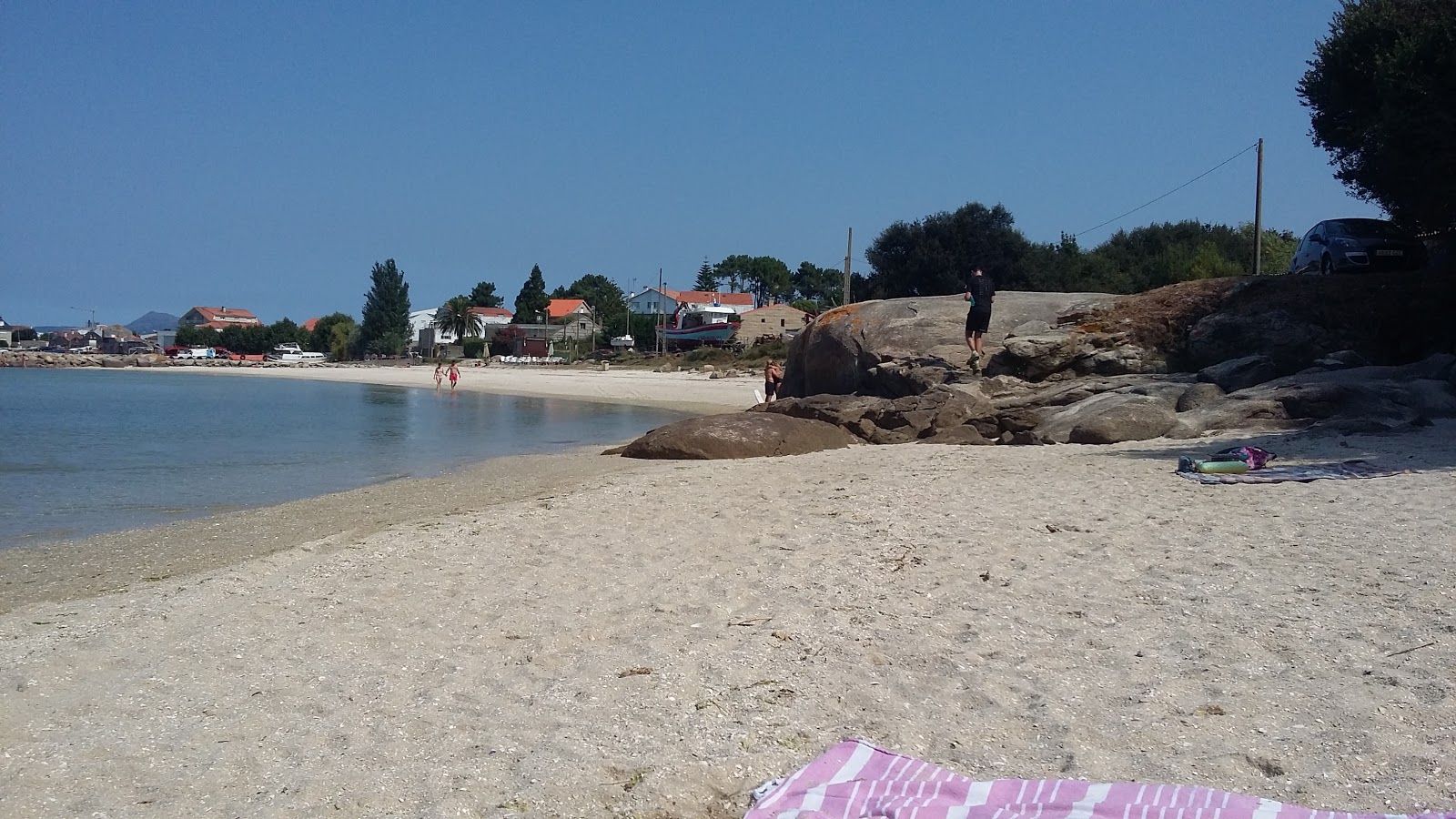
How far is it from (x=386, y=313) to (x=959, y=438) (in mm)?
106802

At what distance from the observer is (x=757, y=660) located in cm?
517

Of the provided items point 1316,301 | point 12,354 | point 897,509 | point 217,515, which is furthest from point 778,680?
point 12,354

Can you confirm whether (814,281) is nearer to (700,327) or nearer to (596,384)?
(700,327)

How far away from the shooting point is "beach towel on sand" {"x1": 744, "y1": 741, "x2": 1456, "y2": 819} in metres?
3.37

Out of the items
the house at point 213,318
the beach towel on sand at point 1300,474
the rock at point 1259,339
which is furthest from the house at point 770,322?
the house at point 213,318

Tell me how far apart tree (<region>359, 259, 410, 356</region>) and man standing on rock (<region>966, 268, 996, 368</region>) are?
9982 cm

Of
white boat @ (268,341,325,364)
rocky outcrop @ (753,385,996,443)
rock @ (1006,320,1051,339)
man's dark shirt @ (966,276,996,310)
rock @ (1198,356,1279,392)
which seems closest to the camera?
rock @ (1198,356,1279,392)

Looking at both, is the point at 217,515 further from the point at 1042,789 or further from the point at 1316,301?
the point at 1316,301

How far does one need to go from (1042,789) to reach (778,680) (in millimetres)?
1548

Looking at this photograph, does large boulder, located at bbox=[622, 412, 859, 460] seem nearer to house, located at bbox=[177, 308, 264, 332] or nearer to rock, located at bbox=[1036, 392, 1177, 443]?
rock, located at bbox=[1036, 392, 1177, 443]

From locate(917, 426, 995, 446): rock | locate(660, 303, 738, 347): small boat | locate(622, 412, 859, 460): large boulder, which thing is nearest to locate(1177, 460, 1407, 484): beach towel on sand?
locate(917, 426, 995, 446): rock

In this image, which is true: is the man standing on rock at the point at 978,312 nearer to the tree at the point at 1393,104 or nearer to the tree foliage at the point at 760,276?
the tree at the point at 1393,104

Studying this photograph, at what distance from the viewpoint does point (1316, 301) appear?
1667 cm

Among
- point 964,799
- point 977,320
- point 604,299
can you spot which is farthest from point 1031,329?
point 604,299
